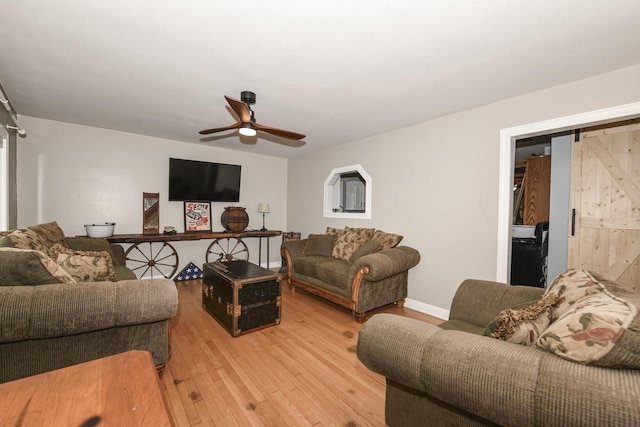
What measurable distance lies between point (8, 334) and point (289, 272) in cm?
306

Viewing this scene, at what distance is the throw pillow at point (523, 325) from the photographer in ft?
3.64

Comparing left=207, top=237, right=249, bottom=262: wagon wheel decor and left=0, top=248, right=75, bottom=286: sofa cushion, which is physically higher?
left=0, top=248, right=75, bottom=286: sofa cushion

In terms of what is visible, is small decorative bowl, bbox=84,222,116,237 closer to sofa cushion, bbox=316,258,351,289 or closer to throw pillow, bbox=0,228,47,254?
throw pillow, bbox=0,228,47,254

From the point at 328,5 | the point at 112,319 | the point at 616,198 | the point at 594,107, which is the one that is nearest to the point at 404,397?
the point at 112,319

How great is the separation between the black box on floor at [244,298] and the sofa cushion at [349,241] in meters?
1.25

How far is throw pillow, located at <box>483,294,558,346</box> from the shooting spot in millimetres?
1108

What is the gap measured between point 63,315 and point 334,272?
248 cm

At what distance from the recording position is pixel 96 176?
409 centimetres

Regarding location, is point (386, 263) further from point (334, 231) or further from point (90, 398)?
point (90, 398)

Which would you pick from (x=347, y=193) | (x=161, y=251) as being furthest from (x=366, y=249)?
(x=347, y=193)

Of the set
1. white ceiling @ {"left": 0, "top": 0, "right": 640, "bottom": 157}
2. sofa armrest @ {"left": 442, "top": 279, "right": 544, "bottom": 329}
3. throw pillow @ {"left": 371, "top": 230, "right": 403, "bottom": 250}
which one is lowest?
sofa armrest @ {"left": 442, "top": 279, "right": 544, "bottom": 329}

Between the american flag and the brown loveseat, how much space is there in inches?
69.9

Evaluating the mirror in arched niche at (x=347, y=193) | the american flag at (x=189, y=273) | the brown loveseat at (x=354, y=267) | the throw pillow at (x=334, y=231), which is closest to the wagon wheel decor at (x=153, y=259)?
the american flag at (x=189, y=273)

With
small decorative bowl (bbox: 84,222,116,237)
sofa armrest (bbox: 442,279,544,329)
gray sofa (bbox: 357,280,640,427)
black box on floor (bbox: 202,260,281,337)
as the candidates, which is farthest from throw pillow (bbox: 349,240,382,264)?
small decorative bowl (bbox: 84,222,116,237)
